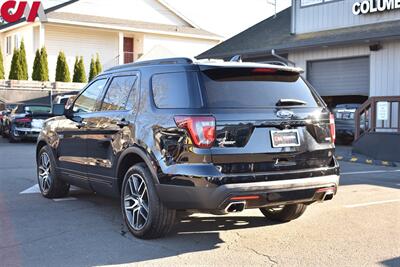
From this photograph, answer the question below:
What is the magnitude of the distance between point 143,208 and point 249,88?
170 centimetres

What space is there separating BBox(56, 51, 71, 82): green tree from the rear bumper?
2707cm

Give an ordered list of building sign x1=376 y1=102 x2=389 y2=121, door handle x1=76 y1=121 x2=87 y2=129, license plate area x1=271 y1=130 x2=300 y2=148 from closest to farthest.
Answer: license plate area x1=271 y1=130 x2=300 y2=148, door handle x1=76 y1=121 x2=87 y2=129, building sign x1=376 y1=102 x2=389 y2=121

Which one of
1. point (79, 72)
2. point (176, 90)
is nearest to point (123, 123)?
point (176, 90)

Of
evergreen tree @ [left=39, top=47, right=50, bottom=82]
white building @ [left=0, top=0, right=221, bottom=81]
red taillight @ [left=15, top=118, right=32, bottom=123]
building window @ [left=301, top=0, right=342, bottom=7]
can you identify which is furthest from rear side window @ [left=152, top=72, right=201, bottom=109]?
evergreen tree @ [left=39, top=47, right=50, bottom=82]

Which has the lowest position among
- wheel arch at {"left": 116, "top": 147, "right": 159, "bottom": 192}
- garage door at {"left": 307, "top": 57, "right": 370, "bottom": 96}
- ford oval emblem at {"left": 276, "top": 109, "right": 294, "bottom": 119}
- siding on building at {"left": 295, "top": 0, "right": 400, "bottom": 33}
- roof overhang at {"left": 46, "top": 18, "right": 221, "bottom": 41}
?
wheel arch at {"left": 116, "top": 147, "right": 159, "bottom": 192}

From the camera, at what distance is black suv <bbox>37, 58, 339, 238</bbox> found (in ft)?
17.0

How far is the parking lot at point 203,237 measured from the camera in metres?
5.21

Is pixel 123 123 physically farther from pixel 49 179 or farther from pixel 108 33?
pixel 108 33

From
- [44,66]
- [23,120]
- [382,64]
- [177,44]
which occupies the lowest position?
[23,120]

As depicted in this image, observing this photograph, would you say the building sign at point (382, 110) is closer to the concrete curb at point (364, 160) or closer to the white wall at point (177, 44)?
the concrete curb at point (364, 160)

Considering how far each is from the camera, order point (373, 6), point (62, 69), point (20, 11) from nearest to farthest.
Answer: point (373, 6), point (62, 69), point (20, 11)

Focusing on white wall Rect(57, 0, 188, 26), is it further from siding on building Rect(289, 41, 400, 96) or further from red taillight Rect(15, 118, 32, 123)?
siding on building Rect(289, 41, 400, 96)

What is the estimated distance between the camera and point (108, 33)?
34062 millimetres

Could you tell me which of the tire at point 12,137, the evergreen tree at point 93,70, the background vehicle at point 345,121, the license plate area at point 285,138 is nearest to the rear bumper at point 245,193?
the license plate area at point 285,138
